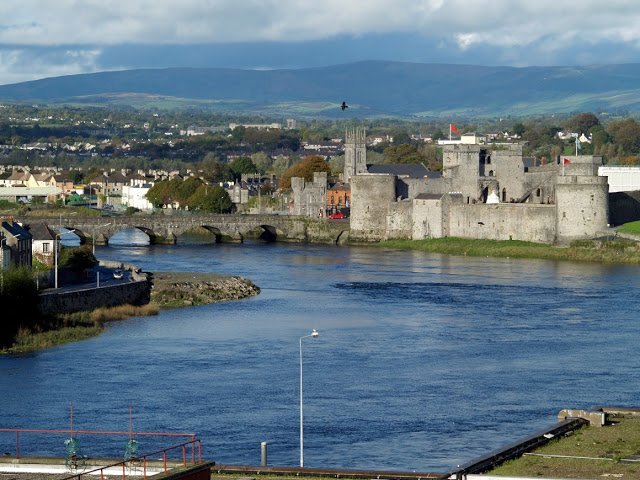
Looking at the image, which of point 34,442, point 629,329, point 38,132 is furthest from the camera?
point 38,132

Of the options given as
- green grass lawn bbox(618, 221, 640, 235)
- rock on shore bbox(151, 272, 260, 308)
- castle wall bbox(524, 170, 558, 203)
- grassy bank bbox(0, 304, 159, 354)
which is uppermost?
castle wall bbox(524, 170, 558, 203)

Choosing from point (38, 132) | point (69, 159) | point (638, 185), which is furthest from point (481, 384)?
point (38, 132)

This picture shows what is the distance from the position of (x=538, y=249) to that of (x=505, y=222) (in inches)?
134

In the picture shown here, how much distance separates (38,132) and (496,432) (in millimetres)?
171993

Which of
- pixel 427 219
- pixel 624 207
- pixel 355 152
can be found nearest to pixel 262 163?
pixel 355 152

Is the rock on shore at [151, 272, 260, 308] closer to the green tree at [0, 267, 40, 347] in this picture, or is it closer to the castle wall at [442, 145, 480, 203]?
the green tree at [0, 267, 40, 347]

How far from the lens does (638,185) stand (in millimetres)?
71875

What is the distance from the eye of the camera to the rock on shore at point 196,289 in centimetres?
4156

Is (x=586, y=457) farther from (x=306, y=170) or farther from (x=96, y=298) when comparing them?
(x=306, y=170)

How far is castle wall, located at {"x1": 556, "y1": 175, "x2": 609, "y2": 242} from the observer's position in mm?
58250

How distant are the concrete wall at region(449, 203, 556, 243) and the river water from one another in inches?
500

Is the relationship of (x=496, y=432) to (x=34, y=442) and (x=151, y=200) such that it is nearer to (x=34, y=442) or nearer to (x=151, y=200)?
(x=34, y=442)

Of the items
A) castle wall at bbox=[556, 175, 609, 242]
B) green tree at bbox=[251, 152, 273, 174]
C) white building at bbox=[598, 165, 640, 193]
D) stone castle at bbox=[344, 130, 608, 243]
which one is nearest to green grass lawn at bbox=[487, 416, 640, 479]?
castle wall at bbox=[556, 175, 609, 242]

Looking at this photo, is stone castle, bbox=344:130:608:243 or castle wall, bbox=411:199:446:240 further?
castle wall, bbox=411:199:446:240
